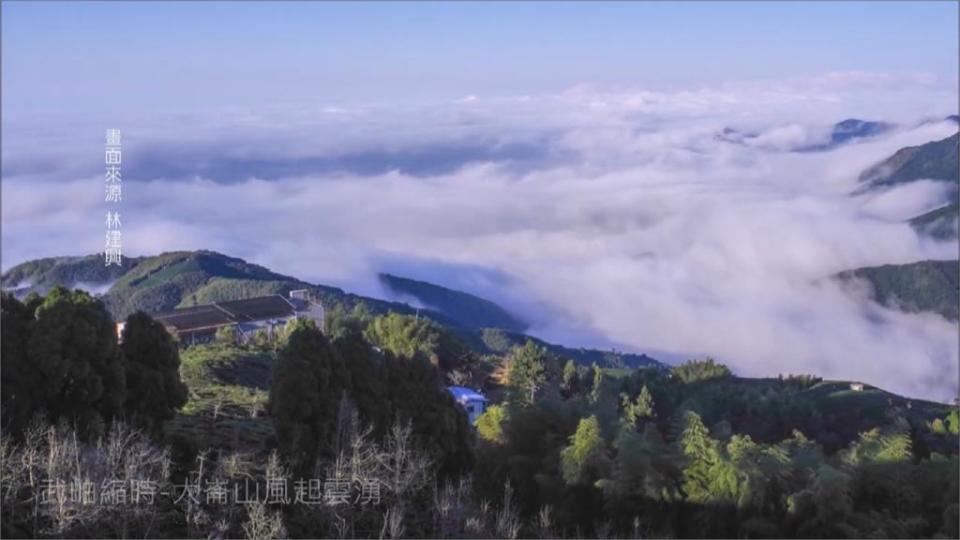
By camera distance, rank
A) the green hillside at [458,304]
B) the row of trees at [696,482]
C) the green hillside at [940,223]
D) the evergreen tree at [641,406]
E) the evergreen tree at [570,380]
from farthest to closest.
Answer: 1. the green hillside at [458,304]
2. the green hillside at [940,223]
3. the evergreen tree at [570,380]
4. the evergreen tree at [641,406]
5. the row of trees at [696,482]

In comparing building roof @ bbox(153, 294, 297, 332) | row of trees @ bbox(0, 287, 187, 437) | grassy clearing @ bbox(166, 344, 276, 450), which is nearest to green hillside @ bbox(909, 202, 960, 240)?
building roof @ bbox(153, 294, 297, 332)

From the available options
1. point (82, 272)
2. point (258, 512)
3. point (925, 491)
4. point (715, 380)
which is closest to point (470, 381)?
point (715, 380)

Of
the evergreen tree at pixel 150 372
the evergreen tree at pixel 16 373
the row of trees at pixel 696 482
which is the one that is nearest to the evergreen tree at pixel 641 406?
the row of trees at pixel 696 482

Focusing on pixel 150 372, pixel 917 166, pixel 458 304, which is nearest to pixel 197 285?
pixel 458 304

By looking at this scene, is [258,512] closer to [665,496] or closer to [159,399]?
[159,399]

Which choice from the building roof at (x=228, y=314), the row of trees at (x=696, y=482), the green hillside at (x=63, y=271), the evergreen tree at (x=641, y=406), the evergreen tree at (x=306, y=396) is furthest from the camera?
the green hillside at (x=63, y=271)

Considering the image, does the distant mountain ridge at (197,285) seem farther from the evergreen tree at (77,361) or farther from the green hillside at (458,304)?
the evergreen tree at (77,361)

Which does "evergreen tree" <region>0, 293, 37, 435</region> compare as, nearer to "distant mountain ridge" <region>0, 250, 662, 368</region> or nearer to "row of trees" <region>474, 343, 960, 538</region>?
"row of trees" <region>474, 343, 960, 538</region>

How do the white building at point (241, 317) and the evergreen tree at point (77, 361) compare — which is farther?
the white building at point (241, 317)
